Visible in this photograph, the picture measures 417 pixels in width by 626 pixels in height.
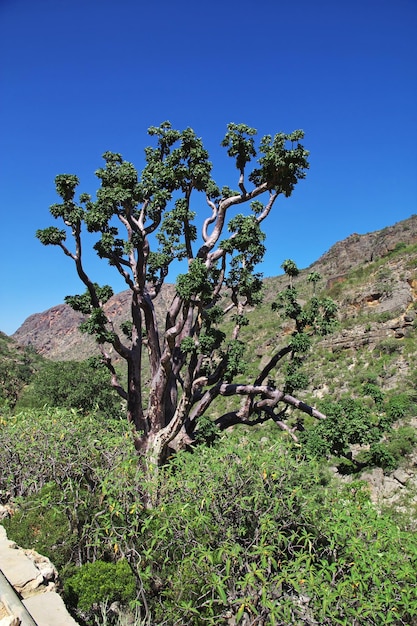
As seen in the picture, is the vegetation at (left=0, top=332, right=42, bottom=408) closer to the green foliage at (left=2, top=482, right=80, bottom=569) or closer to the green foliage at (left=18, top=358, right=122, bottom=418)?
the green foliage at (left=18, top=358, right=122, bottom=418)

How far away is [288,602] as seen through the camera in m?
4.20

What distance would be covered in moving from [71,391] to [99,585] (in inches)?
750

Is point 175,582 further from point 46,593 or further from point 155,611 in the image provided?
point 46,593

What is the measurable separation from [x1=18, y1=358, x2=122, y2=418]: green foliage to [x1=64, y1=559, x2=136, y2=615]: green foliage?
16.2 metres

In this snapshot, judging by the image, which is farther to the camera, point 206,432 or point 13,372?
point 13,372

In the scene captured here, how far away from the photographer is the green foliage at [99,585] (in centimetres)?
497

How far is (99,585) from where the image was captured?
5016 mm

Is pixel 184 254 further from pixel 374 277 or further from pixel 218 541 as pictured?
pixel 374 277

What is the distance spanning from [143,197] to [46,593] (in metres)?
10.2

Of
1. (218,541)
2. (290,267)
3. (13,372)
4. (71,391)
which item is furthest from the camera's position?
(13,372)

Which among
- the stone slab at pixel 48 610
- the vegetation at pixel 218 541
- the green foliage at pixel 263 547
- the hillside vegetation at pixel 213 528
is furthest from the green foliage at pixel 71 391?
the stone slab at pixel 48 610

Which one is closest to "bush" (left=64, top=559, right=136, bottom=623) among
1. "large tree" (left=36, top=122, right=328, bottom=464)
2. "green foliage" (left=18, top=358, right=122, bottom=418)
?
"large tree" (left=36, top=122, right=328, bottom=464)

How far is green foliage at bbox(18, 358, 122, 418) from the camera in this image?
22062 millimetres

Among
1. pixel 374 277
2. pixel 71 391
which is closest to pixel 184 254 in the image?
pixel 71 391
